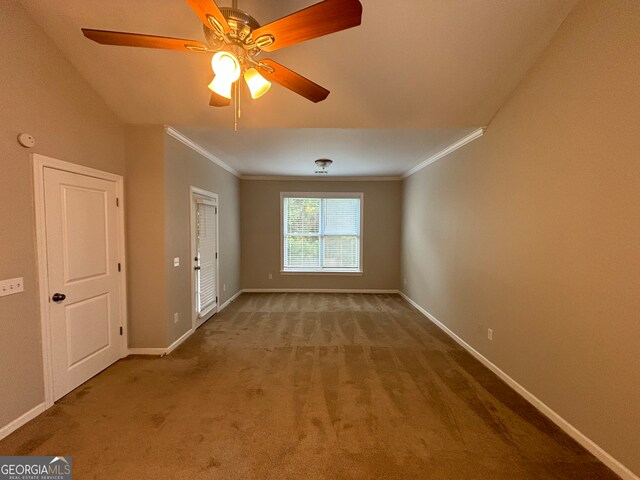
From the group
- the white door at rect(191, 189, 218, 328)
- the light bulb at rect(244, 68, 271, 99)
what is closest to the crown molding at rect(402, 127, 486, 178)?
the light bulb at rect(244, 68, 271, 99)

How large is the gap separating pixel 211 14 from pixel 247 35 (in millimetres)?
207

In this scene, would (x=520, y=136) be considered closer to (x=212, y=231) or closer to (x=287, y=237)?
(x=212, y=231)

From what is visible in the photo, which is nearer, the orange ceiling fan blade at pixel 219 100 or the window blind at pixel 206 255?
the orange ceiling fan blade at pixel 219 100

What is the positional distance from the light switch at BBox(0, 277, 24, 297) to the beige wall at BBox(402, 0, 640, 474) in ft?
13.0

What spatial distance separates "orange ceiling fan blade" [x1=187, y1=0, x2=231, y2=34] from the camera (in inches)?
46.6

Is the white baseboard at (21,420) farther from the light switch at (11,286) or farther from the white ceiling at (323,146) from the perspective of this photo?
the white ceiling at (323,146)

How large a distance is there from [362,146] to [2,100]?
11.4ft

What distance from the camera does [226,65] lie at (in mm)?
1410

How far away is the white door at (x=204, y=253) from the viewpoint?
393cm

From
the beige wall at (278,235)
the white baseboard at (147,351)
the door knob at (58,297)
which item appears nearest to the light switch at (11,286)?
the door knob at (58,297)

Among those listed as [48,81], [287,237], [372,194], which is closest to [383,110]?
[48,81]

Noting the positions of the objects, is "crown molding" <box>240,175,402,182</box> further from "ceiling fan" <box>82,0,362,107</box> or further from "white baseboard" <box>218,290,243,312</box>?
"ceiling fan" <box>82,0,362,107</box>

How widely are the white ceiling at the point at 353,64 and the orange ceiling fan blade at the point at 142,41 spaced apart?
2.30 ft

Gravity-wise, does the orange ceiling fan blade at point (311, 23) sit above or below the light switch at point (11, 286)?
above
